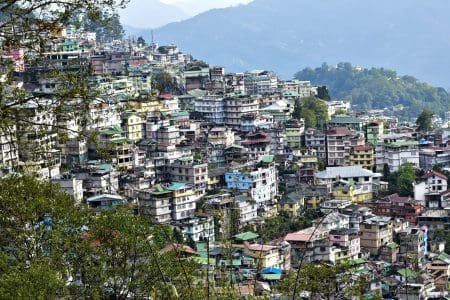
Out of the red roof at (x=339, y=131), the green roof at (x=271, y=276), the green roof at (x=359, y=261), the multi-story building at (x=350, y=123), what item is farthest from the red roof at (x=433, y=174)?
the green roof at (x=271, y=276)

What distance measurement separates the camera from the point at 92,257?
6.34 metres

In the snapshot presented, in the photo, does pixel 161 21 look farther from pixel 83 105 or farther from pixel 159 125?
pixel 83 105

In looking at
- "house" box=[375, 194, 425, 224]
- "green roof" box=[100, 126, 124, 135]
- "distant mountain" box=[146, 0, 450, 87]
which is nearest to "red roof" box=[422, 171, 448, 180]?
"house" box=[375, 194, 425, 224]

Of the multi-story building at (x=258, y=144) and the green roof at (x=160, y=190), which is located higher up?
the multi-story building at (x=258, y=144)

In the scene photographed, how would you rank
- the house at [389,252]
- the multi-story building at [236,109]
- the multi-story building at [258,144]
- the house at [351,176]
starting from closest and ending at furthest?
the house at [389,252]
the house at [351,176]
the multi-story building at [258,144]
the multi-story building at [236,109]

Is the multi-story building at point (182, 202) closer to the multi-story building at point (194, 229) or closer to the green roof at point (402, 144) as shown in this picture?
the multi-story building at point (194, 229)

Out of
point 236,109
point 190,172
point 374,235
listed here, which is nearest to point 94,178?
point 190,172

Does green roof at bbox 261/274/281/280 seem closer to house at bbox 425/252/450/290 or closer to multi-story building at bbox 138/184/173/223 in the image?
house at bbox 425/252/450/290

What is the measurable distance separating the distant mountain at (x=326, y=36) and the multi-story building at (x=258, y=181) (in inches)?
1972

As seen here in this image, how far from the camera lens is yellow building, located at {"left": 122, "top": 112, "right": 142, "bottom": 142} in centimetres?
1959

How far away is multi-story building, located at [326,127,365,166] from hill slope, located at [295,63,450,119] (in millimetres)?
17848

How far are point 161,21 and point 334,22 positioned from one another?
23.5 meters

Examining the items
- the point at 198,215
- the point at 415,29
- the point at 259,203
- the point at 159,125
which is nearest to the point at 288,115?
the point at 159,125

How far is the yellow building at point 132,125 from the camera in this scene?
19.6m
